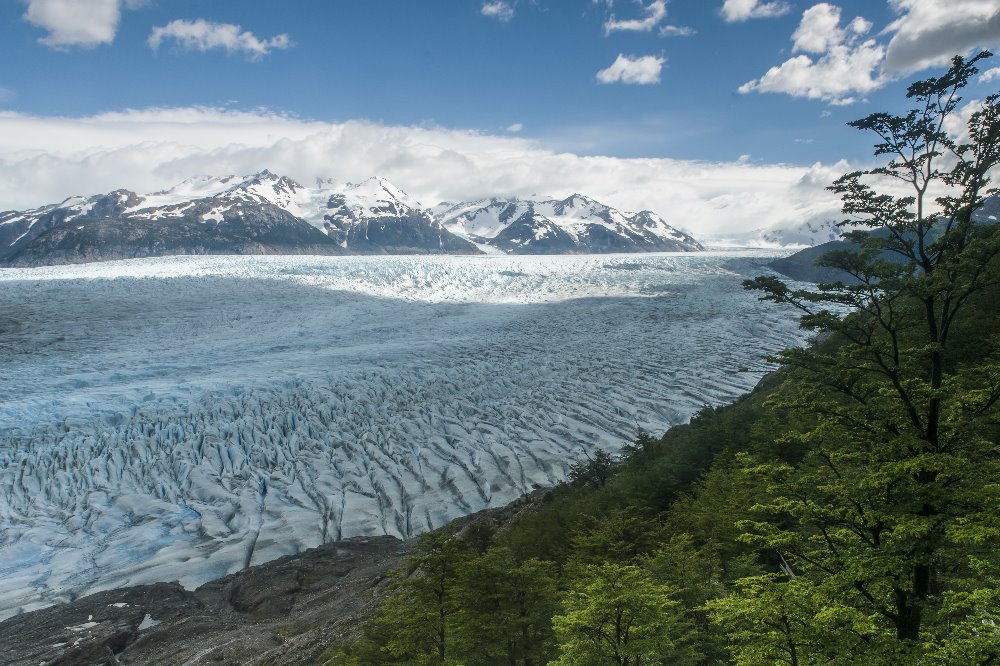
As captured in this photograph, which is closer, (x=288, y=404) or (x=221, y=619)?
(x=221, y=619)

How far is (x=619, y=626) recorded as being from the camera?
7934 millimetres

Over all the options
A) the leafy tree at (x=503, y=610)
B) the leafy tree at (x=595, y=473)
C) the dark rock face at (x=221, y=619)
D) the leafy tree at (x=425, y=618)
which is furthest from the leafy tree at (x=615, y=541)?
the leafy tree at (x=595, y=473)

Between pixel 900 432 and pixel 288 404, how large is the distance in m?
31.9

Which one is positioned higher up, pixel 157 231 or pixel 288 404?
pixel 157 231

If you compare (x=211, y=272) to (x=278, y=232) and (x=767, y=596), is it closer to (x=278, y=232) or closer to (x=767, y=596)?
(x=767, y=596)

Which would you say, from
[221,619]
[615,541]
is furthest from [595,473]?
[221,619]

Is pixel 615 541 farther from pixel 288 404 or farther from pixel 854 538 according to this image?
pixel 288 404

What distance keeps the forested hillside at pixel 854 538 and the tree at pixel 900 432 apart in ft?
0.09

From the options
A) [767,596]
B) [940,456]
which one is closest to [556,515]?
[767,596]

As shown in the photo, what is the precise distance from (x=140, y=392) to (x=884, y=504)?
36708 mm

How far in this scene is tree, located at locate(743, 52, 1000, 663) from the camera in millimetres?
5727

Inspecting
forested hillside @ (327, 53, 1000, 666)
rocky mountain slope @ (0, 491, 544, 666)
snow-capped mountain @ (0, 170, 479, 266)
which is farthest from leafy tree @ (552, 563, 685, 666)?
snow-capped mountain @ (0, 170, 479, 266)

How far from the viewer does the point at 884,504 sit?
6223 millimetres

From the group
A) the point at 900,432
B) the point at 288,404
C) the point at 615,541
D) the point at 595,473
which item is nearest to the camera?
the point at 900,432
